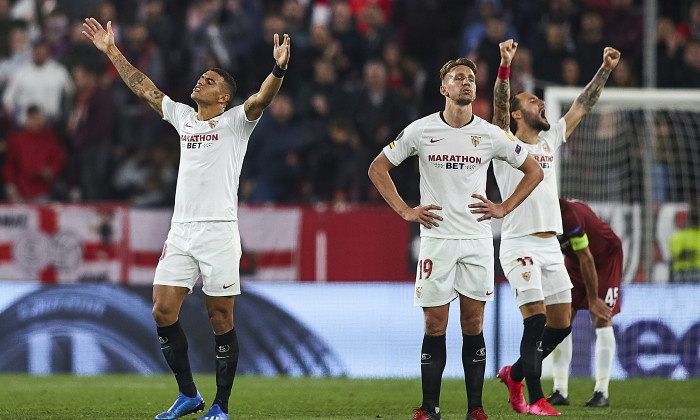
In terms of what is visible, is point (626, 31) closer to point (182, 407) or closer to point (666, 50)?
point (666, 50)

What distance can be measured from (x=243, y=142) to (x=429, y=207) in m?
1.55

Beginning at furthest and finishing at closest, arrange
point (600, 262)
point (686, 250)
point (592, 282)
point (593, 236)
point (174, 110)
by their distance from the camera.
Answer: point (686, 250), point (600, 262), point (593, 236), point (592, 282), point (174, 110)

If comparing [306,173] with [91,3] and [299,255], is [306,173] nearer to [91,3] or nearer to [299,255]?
[299,255]

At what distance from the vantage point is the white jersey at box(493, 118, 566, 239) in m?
9.23

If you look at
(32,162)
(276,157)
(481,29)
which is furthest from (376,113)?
(32,162)

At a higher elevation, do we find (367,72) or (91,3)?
(91,3)

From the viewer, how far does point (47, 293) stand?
12805 millimetres

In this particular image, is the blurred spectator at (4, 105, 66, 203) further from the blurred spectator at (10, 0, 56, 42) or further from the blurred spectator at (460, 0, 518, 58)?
the blurred spectator at (460, 0, 518, 58)

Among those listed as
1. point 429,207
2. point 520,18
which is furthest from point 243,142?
point 520,18

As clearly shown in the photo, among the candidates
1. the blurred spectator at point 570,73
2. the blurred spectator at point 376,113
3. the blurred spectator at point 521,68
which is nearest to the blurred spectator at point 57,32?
the blurred spectator at point 376,113

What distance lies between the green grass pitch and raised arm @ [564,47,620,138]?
2504mm

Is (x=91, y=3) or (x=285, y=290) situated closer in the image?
(x=285, y=290)

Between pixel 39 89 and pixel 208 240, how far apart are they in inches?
388

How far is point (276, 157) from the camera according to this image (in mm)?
15945
